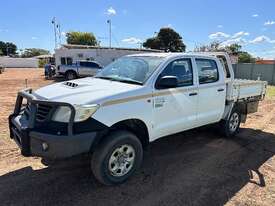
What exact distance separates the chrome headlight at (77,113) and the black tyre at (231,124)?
3.80 m

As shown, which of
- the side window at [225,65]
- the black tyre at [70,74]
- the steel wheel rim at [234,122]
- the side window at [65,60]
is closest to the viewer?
the side window at [225,65]

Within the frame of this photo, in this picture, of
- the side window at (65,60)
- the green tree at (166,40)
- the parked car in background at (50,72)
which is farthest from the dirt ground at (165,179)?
the green tree at (166,40)

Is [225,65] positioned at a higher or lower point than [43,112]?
higher

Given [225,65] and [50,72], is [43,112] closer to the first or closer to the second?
[225,65]

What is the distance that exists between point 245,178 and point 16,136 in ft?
11.6

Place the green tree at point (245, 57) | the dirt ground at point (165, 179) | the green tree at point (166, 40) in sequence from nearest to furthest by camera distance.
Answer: the dirt ground at point (165, 179) → the green tree at point (245, 57) → the green tree at point (166, 40)

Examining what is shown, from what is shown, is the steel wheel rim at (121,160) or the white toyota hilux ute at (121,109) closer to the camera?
the white toyota hilux ute at (121,109)

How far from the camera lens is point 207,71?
18.9ft

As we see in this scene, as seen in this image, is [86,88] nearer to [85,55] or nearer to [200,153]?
[200,153]

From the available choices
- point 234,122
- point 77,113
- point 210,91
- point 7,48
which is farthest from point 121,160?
point 7,48

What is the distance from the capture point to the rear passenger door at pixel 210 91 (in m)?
5.51

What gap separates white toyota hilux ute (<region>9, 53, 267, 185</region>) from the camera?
368 centimetres

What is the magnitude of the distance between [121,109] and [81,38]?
73.1 meters

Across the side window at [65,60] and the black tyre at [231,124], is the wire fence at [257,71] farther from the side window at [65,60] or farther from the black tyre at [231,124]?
the black tyre at [231,124]
